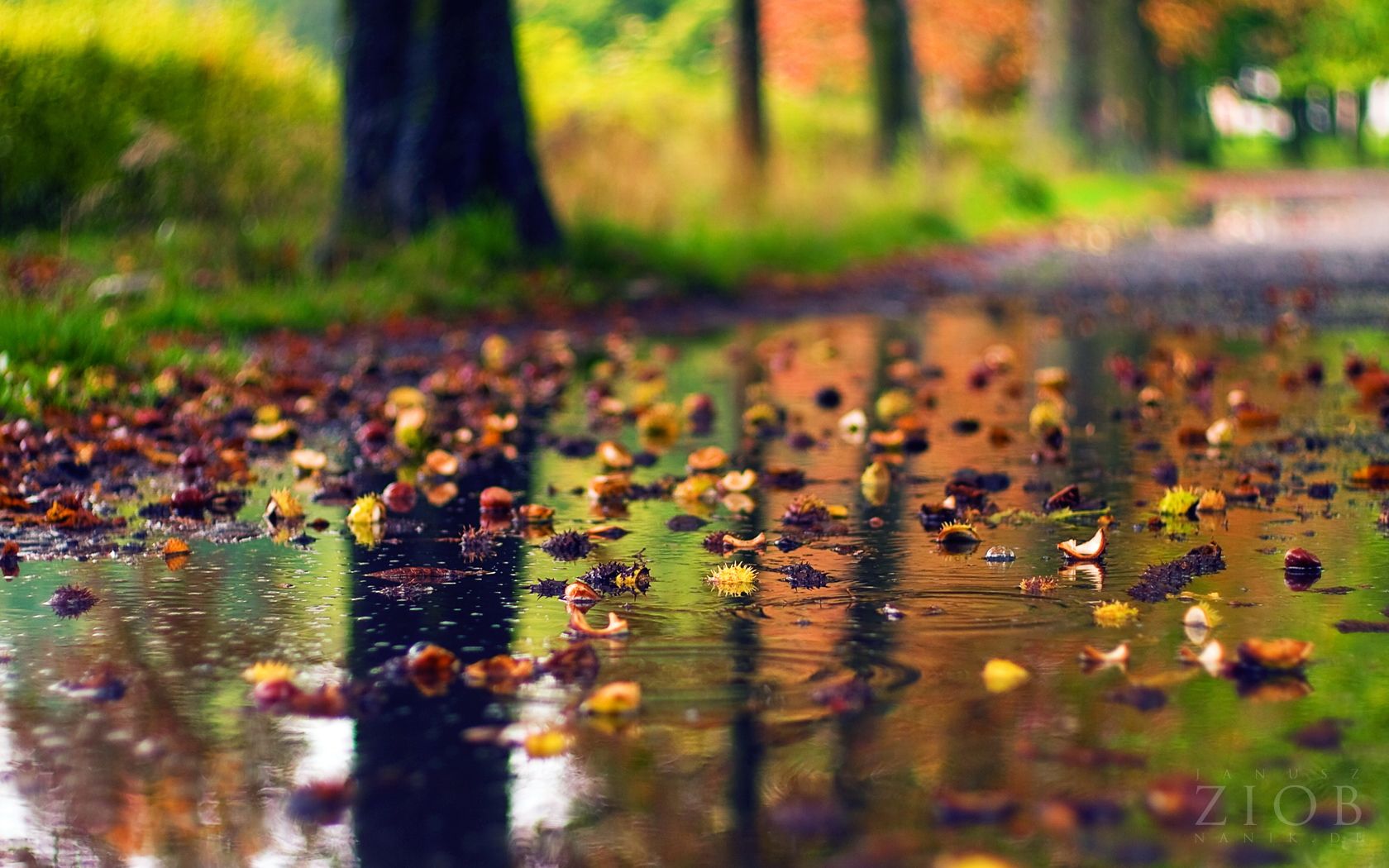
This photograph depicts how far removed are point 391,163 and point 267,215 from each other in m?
2.07

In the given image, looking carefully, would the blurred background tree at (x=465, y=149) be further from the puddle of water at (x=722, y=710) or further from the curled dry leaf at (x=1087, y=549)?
the curled dry leaf at (x=1087, y=549)

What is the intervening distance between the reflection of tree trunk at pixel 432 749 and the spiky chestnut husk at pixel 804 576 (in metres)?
0.70

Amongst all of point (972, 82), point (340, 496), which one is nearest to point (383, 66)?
point (340, 496)

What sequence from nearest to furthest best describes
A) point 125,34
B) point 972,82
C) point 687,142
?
point 125,34 < point 687,142 < point 972,82

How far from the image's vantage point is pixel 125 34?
1714 cm

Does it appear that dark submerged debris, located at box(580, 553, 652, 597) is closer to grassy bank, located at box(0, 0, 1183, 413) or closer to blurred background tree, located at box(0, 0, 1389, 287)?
grassy bank, located at box(0, 0, 1183, 413)

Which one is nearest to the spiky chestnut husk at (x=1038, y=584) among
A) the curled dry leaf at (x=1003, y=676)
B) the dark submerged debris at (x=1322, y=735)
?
the curled dry leaf at (x=1003, y=676)

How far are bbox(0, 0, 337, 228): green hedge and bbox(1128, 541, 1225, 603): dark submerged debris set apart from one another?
11410 mm

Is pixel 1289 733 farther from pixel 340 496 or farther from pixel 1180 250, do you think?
pixel 1180 250

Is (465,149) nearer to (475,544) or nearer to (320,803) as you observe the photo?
(475,544)

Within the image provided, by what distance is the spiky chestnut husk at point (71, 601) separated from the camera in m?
4.47

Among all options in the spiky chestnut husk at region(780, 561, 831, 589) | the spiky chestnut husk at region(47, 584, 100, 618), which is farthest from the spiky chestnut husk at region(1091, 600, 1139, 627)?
the spiky chestnut husk at region(47, 584, 100, 618)

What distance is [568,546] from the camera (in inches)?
207

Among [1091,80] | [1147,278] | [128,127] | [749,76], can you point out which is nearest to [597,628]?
[128,127]
